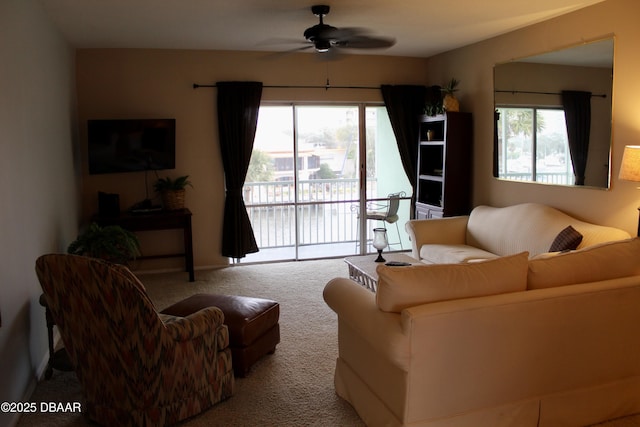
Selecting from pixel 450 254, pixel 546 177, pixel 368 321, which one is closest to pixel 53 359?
pixel 368 321

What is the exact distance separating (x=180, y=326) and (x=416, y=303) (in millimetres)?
1191

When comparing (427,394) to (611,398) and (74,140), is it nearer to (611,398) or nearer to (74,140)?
(611,398)

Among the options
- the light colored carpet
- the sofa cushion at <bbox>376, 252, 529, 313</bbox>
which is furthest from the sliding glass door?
the sofa cushion at <bbox>376, 252, 529, 313</bbox>

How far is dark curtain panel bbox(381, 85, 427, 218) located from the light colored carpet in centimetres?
231

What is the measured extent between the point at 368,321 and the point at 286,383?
1050 millimetres

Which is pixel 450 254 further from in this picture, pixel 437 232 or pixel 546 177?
pixel 546 177

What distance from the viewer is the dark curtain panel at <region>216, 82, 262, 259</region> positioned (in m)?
5.99

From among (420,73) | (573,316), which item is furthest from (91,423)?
(420,73)

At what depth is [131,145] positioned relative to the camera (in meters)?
5.59

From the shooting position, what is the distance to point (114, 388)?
2.54 metres

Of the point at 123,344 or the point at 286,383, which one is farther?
the point at 286,383

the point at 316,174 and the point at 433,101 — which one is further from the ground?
the point at 433,101

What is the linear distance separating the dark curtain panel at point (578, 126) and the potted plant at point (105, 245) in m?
3.71

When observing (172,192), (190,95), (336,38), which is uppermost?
(336,38)
